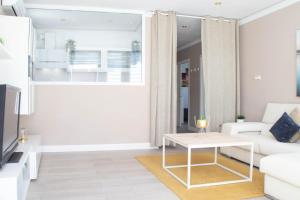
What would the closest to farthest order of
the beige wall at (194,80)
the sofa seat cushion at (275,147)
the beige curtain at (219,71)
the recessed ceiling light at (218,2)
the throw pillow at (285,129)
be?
the sofa seat cushion at (275,147)
the throw pillow at (285,129)
the recessed ceiling light at (218,2)
the beige curtain at (219,71)
the beige wall at (194,80)

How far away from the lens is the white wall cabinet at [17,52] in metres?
3.60

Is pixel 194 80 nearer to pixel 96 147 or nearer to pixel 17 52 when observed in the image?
pixel 96 147

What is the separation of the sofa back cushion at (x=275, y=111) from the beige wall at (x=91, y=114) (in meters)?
2.07

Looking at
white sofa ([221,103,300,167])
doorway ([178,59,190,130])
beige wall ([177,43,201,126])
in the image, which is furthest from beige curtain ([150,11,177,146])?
doorway ([178,59,190,130])

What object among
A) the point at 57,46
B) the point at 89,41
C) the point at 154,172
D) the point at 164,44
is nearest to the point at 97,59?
the point at 89,41

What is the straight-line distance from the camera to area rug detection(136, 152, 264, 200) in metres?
2.79

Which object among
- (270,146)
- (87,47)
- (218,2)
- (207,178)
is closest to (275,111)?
(270,146)

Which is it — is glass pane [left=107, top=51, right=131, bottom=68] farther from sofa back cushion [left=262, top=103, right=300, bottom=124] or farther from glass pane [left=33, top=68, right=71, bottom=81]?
sofa back cushion [left=262, top=103, right=300, bottom=124]

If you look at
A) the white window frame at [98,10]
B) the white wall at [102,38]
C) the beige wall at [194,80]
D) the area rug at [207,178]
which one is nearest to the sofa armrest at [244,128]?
the area rug at [207,178]

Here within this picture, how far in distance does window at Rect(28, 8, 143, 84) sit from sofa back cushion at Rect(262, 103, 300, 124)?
2.30 metres

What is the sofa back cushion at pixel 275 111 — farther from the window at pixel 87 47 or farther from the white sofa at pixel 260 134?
the window at pixel 87 47

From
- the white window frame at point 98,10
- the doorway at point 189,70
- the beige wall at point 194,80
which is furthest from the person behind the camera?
the beige wall at point 194,80

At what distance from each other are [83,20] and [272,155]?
403cm

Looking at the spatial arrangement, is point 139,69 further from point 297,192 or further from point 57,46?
point 297,192
